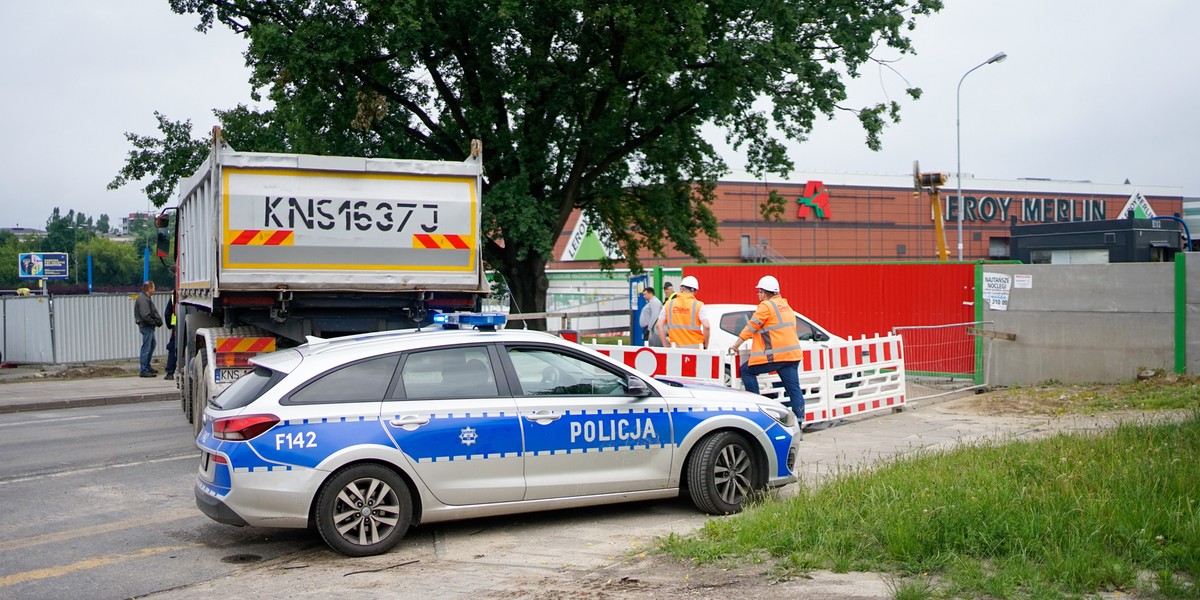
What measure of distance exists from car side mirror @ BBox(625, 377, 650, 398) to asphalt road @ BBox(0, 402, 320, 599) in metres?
2.40

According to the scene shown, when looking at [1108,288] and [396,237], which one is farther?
[1108,288]

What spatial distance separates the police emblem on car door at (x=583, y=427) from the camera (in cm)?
744

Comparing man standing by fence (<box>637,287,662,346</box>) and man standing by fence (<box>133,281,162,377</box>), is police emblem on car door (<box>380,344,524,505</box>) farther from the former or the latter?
man standing by fence (<box>133,281,162,377</box>)

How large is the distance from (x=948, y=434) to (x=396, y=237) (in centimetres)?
648

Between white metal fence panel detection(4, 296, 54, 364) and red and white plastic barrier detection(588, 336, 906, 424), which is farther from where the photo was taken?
white metal fence panel detection(4, 296, 54, 364)

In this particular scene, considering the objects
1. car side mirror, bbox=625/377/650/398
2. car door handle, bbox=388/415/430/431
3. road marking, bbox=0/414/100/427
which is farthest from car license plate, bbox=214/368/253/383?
road marking, bbox=0/414/100/427

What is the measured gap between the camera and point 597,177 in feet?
83.1

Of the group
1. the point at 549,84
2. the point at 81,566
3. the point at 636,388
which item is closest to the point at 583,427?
the point at 636,388

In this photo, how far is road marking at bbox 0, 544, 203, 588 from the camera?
647cm

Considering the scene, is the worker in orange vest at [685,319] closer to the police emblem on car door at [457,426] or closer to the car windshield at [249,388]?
the police emblem on car door at [457,426]

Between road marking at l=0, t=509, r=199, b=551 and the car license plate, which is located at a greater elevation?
the car license plate

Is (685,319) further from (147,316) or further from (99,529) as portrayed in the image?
(147,316)

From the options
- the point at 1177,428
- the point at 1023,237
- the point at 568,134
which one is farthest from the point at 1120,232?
the point at 1177,428

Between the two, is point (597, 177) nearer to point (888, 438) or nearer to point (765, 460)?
Answer: point (888, 438)
